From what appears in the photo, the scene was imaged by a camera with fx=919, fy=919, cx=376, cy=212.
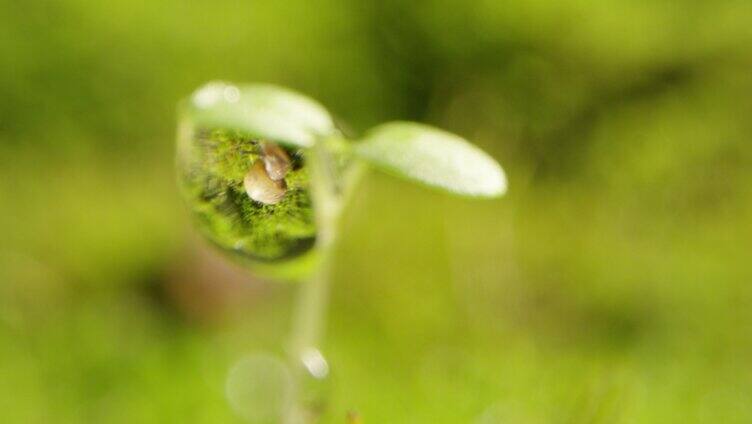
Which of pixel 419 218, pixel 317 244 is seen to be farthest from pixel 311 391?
pixel 419 218

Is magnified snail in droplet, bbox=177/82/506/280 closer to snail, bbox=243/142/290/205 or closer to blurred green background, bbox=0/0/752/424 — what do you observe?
snail, bbox=243/142/290/205

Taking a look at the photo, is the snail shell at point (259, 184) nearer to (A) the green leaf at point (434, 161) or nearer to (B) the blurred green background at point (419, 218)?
(A) the green leaf at point (434, 161)

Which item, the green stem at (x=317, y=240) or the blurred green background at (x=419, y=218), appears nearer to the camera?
the green stem at (x=317, y=240)

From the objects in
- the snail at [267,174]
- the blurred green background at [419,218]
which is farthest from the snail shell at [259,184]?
the blurred green background at [419,218]

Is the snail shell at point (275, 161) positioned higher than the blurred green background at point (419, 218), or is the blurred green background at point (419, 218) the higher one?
the blurred green background at point (419, 218)

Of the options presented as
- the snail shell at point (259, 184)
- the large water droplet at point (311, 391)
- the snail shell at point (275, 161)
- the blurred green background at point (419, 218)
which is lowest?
the large water droplet at point (311, 391)

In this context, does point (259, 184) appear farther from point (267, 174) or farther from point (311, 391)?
point (311, 391)
